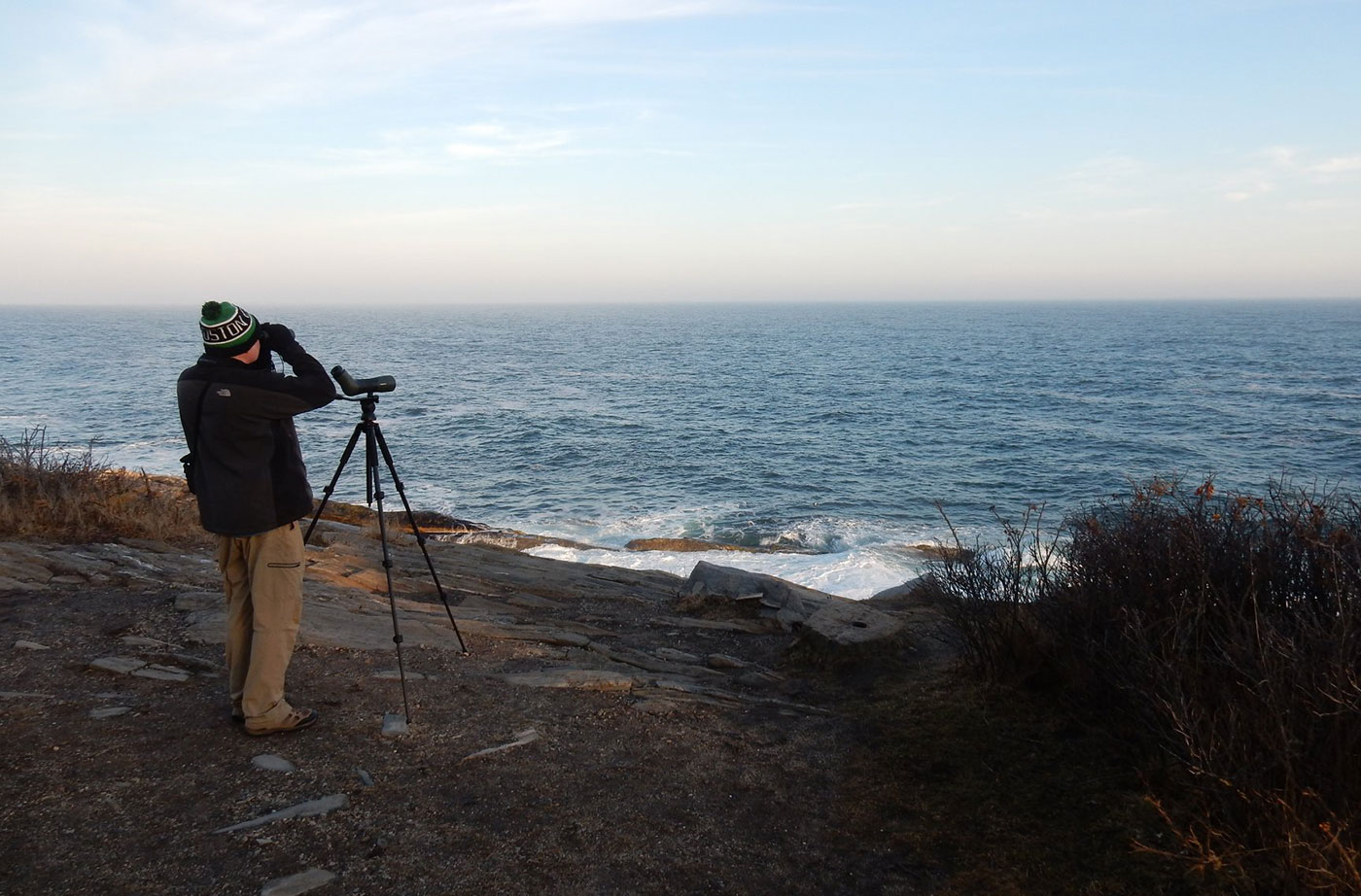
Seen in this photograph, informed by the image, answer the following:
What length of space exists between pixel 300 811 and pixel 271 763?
582mm

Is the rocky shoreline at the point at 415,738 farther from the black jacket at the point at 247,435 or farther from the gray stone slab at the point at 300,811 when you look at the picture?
the black jacket at the point at 247,435

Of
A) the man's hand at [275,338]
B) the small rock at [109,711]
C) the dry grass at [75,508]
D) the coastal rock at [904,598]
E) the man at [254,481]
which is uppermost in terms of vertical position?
the man's hand at [275,338]

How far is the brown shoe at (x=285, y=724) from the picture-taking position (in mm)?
4871

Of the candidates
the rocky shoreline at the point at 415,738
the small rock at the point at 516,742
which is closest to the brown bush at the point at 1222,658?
the rocky shoreline at the point at 415,738

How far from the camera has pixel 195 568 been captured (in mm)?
8602

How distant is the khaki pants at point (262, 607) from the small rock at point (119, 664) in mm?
1366

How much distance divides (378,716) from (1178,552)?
4.98 m

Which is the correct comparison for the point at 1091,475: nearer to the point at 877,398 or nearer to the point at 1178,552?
the point at 877,398

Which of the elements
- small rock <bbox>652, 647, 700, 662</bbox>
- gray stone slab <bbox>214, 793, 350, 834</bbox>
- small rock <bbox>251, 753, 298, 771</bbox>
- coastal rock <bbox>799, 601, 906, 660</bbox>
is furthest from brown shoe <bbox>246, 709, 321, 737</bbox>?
coastal rock <bbox>799, 601, 906, 660</bbox>

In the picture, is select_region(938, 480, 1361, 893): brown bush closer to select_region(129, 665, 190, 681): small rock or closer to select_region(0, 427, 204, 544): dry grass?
select_region(129, 665, 190, 681): small rock

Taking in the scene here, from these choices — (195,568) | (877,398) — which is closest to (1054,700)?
(195,568)

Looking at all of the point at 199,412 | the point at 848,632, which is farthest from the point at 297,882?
the point at 848,632

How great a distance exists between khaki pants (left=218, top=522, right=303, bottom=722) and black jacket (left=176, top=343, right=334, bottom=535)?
18 cm

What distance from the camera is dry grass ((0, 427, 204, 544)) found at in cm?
888
